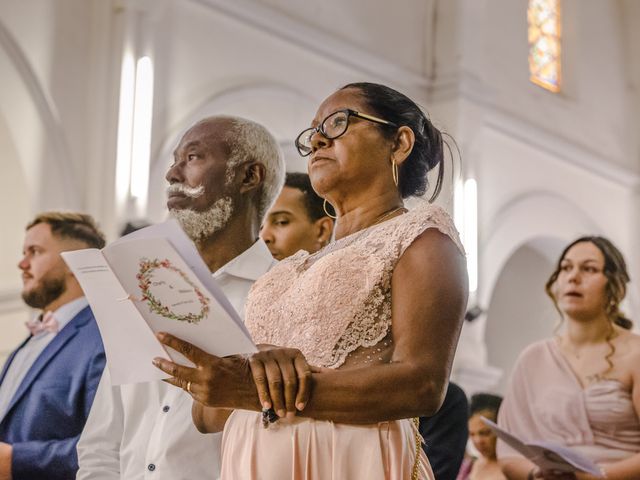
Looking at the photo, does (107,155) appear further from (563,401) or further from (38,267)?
(563,401)

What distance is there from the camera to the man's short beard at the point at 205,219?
12.3 ft

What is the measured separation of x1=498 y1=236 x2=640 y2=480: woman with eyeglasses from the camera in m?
4.89

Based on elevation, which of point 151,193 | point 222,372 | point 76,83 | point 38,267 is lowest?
point 222,372

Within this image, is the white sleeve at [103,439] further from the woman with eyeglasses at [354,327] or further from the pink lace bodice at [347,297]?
the pink lace bodice at [347,297]

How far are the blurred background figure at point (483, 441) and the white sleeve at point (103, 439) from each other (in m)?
2.44

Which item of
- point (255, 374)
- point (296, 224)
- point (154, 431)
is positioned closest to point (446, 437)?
point (154, 431)

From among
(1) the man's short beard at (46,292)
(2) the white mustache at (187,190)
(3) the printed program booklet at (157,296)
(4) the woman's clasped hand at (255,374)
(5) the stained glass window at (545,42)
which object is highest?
(5) the stained glass window at (545,42)

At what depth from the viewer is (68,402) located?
4.27 meters

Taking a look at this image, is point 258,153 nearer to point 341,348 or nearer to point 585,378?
point 341,348

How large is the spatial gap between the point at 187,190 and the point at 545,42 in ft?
38.3

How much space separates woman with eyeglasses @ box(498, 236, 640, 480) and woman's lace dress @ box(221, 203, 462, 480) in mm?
2358

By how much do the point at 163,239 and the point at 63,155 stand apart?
700cm

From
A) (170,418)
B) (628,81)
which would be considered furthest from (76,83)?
(628,81)

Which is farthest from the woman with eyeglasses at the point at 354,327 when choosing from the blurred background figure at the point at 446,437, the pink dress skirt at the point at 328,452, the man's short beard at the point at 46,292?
the man's short beard at the point at 46,292
